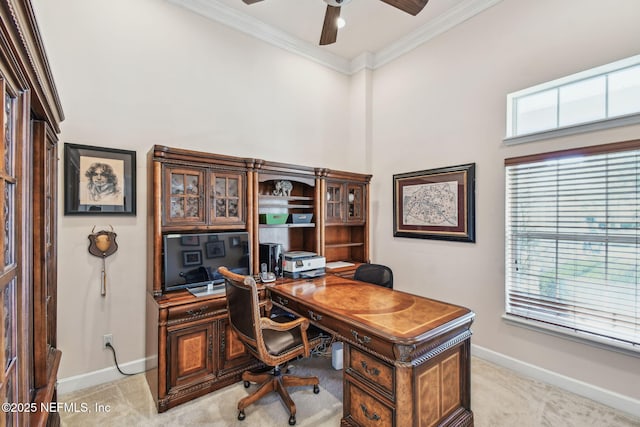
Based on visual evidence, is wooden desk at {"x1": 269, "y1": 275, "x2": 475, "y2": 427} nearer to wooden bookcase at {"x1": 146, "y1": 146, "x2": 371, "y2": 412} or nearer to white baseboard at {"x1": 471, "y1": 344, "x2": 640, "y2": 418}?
wooden bookcase at {"x1": 146, "y1": 146, "x2": 371, "y2": 412}

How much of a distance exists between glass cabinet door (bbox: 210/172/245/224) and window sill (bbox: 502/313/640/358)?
2771 mm

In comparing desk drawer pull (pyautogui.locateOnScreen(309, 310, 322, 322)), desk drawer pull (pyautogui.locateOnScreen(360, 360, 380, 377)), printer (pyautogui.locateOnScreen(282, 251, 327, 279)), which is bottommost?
desk drawer pull (pyautogui.locateOnScreen(360, 360, 380, 377))

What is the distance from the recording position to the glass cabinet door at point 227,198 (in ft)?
9.06

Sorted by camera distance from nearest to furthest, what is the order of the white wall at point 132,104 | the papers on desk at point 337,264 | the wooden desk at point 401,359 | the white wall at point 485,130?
the wooden desk at point 401,359
the white wall at point 485,130
the white wall at point 132,104
the papers on desk at point 337,264

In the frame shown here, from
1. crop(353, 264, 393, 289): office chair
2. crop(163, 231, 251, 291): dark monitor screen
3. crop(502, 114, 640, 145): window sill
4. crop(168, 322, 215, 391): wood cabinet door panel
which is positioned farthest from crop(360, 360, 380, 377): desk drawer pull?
crop(502, 114, 640, 145): window sill

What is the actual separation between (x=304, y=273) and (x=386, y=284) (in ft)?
2.81

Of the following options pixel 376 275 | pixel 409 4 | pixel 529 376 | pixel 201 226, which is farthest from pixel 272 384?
pixel 409 4

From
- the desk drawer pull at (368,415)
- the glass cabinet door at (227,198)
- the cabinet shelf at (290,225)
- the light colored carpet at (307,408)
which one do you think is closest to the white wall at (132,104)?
the light colored carpet at (307,408)

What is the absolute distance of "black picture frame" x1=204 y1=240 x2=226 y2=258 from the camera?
271 cm

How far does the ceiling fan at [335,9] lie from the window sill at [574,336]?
9.31 feet

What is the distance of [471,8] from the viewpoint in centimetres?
312

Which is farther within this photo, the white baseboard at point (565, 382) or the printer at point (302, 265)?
the printer at point (302, 265)

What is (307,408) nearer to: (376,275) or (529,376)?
(376,275)

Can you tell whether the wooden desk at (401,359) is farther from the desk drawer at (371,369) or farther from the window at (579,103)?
the window at (579,103)
